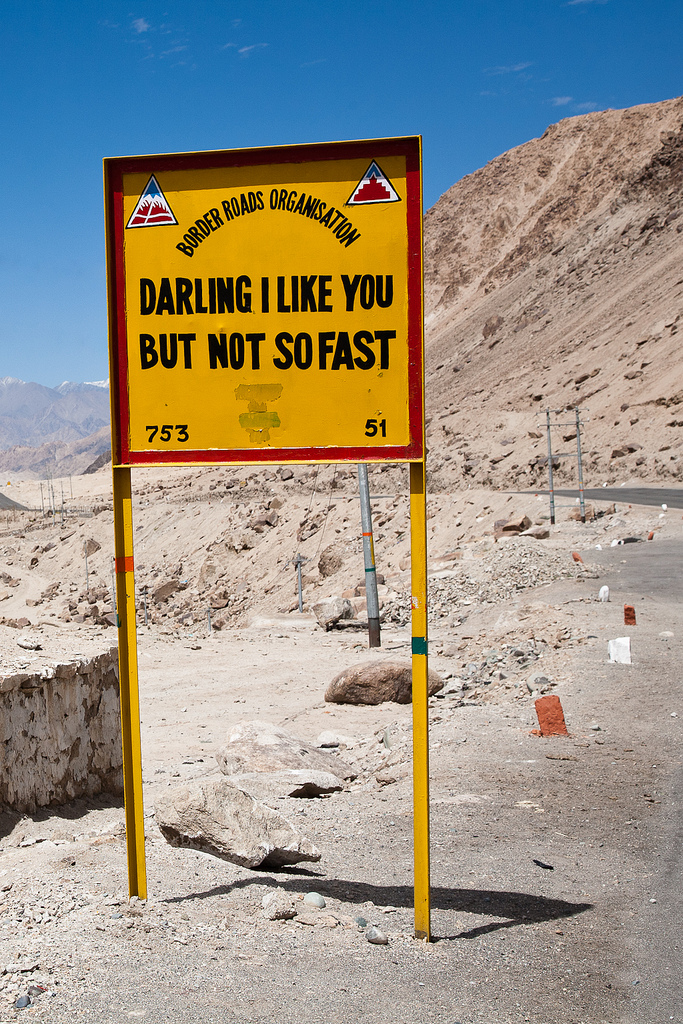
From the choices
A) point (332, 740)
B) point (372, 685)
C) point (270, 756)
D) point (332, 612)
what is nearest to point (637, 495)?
point (332, 612)

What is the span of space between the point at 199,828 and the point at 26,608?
24.9 m

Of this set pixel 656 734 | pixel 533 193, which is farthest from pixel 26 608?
pixel 533 193

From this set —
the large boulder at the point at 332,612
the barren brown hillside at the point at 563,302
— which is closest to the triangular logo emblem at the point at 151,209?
the large boulder at the point at 332,612

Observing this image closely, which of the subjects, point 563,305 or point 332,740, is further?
point 563,305

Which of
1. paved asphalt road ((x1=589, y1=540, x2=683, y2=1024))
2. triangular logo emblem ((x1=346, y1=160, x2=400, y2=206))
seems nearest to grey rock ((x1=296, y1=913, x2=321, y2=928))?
paved asphalt road ((x1=589, y1=540, x2=683, y2=1024))

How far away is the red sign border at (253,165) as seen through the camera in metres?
3.50

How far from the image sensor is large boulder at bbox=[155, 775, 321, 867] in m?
4.22

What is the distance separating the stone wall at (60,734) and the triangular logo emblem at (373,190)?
358 centimetres

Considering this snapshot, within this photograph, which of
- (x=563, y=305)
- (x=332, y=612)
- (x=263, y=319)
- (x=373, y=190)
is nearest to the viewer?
(x=373, y=190)

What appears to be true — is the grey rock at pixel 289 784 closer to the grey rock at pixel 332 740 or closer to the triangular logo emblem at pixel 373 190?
the grey rock at pixel 332 740

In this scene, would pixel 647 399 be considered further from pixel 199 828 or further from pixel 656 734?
pixel 199 828

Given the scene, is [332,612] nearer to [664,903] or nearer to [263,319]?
[664,903]

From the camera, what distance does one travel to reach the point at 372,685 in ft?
33.2

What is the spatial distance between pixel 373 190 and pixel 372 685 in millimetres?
7323
